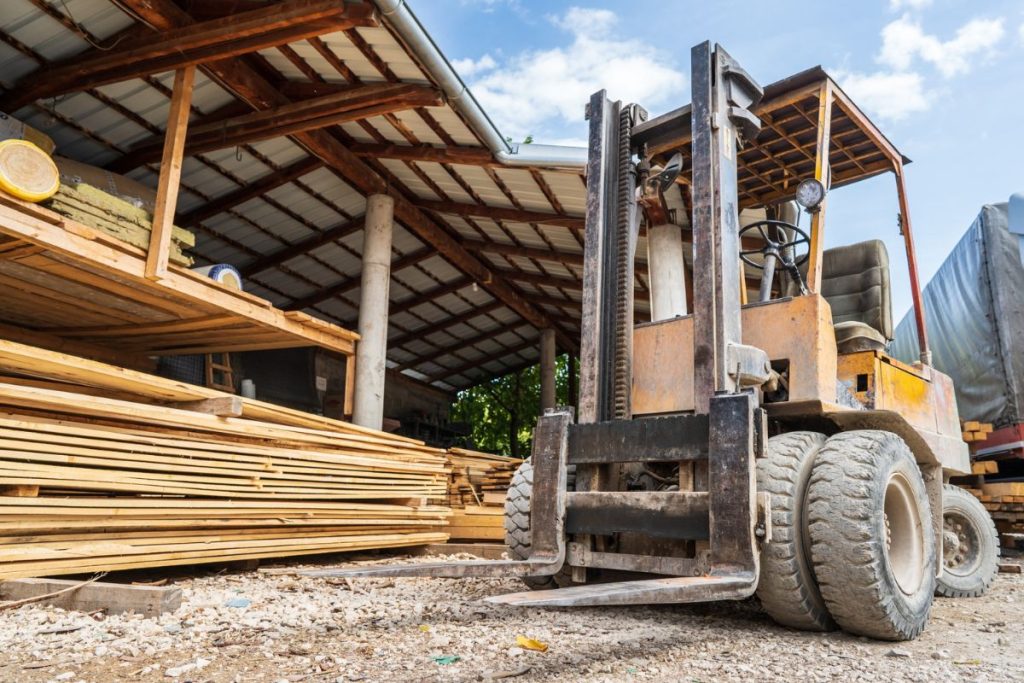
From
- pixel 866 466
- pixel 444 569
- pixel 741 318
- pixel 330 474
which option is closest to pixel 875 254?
pixel 741 318

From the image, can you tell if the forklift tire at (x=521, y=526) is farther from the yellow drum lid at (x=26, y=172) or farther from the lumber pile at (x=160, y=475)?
the yellow drum lid at (x=26, y=172)

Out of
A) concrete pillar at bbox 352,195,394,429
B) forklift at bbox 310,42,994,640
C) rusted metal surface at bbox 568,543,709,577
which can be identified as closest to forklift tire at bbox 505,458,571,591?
forklift at bbox 310,42,994,640

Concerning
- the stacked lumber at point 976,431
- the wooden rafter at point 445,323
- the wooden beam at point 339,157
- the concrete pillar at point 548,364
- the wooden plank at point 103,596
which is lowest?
the wooden plank at point 103,596

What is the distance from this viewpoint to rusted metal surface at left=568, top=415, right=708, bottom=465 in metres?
3.79

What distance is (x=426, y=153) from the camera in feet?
35.4

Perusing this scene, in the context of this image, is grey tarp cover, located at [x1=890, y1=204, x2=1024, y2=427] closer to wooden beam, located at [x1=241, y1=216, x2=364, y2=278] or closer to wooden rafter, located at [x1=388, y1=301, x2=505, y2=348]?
wooden beam, located at [x1=241, y1=216, x2=364, y2=278]

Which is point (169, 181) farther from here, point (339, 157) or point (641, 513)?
point (641, 513)

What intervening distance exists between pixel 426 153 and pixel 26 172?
5.38m

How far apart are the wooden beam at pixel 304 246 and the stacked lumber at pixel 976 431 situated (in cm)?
1036

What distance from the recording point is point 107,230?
7.30 m

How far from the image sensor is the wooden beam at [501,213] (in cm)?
1212

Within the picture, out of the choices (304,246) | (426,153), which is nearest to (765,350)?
(426,153)

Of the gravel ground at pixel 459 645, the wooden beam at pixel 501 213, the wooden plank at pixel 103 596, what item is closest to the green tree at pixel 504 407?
the wooden beam at pixel 501 213

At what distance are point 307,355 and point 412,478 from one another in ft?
35.4
